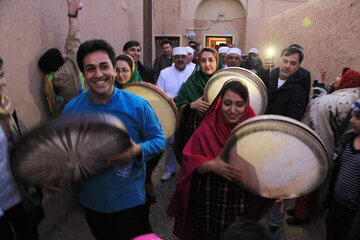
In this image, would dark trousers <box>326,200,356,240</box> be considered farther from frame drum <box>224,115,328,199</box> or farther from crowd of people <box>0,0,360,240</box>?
frame drum <box>224,115,328,199</box>

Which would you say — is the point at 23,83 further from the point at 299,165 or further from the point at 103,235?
the point at 299,165

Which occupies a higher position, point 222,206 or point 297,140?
point 297,140

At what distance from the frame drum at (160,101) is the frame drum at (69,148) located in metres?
1.32

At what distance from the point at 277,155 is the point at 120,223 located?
116 centimetres

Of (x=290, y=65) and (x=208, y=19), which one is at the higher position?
(x=208, y=19)

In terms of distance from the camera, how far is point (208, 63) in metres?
3.33

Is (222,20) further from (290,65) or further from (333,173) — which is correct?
(333,173)

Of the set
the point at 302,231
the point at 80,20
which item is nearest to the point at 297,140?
the point at 302,231

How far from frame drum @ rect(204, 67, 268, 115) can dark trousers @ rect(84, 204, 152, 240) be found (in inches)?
55.7

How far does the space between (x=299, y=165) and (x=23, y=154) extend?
1531 millimetres

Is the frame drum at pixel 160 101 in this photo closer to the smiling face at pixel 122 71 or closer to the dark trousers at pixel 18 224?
the smiling face at pixel 122 71

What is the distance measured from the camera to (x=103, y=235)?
1867 millimetres

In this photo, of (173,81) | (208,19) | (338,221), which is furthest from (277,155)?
(208,19)

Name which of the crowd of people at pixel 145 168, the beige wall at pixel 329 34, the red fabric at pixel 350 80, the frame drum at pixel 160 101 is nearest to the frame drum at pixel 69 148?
the crowd of people at pixel 145 168
